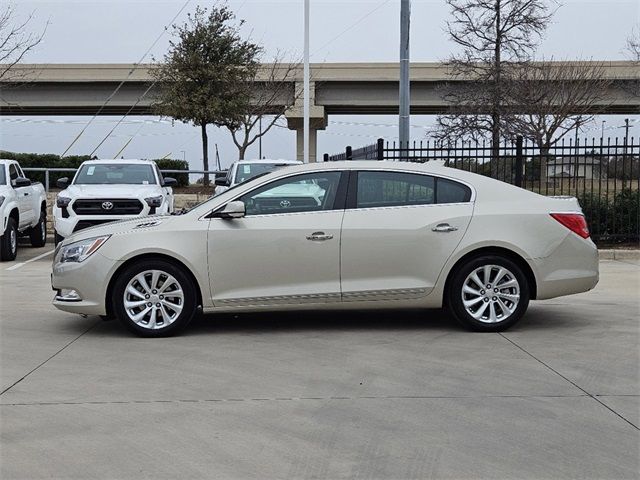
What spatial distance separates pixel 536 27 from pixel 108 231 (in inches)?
926

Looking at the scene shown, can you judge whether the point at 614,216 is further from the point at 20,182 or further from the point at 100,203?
the point at 20,182

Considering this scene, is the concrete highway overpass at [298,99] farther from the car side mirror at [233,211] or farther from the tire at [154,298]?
the tire at [154,298]

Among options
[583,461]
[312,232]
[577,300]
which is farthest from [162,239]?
[577,300]

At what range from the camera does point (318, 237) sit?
25.7ft

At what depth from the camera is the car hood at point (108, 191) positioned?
14.8 meters

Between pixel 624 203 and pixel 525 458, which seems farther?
pixel 624 203

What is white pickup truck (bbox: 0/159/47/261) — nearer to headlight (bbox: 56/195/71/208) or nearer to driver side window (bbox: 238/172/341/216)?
headlight (bbox: 56/195/71/208)

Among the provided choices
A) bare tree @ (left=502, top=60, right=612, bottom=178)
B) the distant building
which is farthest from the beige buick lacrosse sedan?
bare tree @ (left=502, top=60, right=612, bottom=178)

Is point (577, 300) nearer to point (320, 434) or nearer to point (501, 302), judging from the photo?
point (501, 302)

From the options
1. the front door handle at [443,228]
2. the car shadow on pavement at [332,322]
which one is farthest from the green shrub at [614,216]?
the front door handle at [443,228]

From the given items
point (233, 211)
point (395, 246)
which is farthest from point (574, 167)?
point (233, 211)

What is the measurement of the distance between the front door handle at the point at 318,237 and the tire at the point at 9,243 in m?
8.71

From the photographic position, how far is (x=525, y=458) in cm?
456

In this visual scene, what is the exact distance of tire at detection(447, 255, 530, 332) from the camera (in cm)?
797
